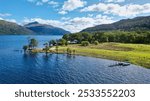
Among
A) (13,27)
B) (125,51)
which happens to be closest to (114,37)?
(125,51)

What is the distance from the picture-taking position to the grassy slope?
75.2 feet

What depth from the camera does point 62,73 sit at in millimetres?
22406

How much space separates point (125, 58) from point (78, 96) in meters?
14.4

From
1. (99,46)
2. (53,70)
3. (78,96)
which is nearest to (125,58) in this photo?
(99,46)

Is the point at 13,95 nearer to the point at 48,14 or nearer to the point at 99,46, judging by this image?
the point at 48,14

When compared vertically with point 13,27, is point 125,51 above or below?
below

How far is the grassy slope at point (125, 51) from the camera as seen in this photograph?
22.9 meters

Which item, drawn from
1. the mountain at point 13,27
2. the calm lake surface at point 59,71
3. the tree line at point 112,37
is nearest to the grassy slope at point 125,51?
the tree line at point 112,37

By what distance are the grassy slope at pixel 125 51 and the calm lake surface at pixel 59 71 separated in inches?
24.7

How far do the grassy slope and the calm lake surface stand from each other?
0.63m

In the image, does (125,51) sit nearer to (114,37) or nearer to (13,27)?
(114,37)

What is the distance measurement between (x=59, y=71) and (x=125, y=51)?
17.5 ft

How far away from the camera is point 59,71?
23.1 m

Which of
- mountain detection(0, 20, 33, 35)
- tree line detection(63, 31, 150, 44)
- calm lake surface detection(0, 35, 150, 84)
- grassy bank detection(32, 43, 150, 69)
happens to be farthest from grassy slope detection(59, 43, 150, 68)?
mountain detection(0, 20, 33, 35)
